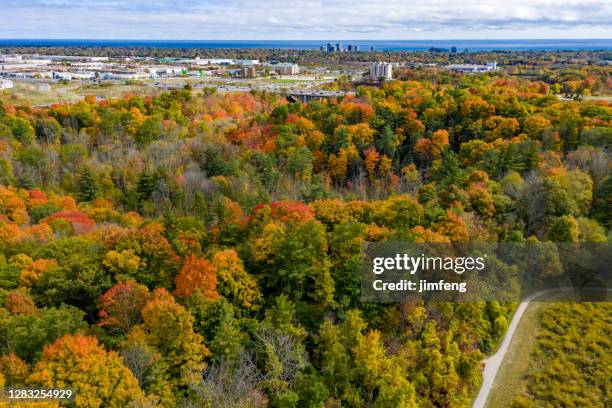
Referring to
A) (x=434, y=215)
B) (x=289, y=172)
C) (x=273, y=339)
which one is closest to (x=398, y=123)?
(x=289, y=172)

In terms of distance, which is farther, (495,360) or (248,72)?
(248,72)

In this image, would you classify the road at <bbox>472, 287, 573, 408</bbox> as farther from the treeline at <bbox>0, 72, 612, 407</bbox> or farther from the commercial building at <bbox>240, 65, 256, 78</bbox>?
the commercial building at <bbox>240, 65, 256, 78</bbox>

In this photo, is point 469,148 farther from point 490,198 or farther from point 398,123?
point 490,198

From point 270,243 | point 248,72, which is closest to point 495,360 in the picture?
point 270,243

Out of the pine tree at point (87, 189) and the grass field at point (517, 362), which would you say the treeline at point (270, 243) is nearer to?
the pine tree at point (87, 189)

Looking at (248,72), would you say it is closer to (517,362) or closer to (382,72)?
(382,72)
